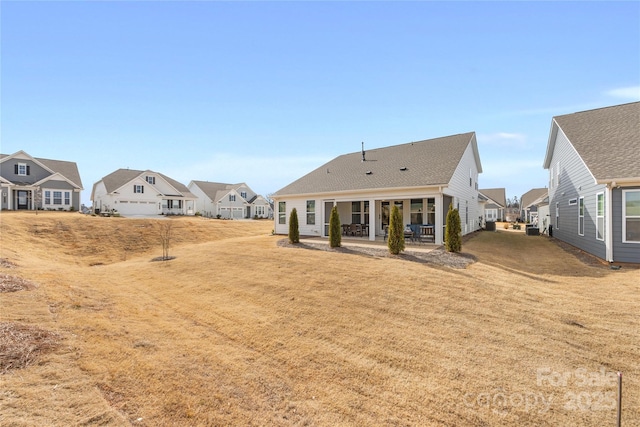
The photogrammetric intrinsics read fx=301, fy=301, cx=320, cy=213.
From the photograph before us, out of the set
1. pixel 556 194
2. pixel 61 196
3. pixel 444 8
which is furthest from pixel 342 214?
pixel 61 196

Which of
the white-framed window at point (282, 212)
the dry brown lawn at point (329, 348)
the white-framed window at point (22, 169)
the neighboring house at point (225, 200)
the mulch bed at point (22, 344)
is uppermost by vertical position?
the white-framed window at point (22, 169)

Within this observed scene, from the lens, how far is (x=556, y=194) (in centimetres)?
2044

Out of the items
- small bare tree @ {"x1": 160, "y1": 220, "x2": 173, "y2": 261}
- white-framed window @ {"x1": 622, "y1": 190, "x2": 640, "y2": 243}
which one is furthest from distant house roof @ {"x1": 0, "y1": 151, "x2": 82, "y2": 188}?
white-framed window @ {"x1": 622, "y1": 190, "x2": 640, "y2": 243}

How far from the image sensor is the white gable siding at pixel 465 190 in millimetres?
17562

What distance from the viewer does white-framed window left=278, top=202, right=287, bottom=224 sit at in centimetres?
2217

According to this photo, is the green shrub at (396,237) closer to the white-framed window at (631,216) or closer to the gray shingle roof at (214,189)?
the white-framed window at (631,216)

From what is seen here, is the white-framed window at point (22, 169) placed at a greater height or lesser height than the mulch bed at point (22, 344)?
greater

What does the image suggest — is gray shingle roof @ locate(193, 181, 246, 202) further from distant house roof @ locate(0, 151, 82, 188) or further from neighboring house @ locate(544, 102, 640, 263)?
neighboring house @ locate(544, 102, 640, 263)

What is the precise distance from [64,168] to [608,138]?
48.8 meters

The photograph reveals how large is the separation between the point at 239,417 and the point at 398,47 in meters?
14.1

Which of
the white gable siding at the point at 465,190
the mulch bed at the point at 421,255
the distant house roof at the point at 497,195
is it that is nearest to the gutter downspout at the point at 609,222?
the mulch bed at the point at 421,255

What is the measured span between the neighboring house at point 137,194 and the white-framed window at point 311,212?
25.7 m

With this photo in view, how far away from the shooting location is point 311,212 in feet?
67.3

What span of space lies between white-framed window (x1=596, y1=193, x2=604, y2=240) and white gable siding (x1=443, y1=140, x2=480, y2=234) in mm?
5834
